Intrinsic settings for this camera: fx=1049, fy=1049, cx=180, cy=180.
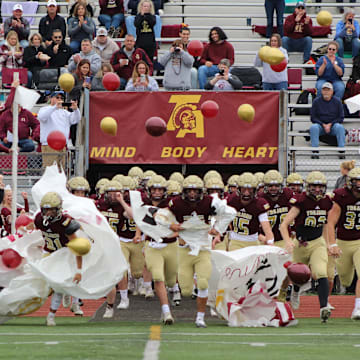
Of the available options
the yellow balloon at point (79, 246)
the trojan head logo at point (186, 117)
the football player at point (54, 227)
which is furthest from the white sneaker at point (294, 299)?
the trojan head logo at point (186, 117)

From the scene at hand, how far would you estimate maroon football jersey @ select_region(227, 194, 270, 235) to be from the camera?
12.1 m

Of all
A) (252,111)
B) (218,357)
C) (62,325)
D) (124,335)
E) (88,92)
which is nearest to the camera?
(218,357)

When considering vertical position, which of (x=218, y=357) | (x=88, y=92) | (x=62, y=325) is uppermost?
(x=88, y=92)

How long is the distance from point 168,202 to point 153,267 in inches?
32.9

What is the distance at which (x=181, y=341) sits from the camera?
918 centimetres

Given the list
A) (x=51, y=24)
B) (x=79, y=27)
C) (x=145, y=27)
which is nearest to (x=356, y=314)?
(x=145, y=27)

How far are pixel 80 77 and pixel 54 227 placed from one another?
6668 millimetres

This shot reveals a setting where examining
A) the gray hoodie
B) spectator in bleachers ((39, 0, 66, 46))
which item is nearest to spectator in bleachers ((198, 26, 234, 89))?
the gray hoodie

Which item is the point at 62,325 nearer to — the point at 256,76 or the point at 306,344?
the point at 306,344

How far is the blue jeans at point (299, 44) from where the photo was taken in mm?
20406

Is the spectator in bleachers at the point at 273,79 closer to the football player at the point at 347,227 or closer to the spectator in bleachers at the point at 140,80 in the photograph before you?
the spectator in bleachers at the point at 140,80

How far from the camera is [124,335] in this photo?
31.6 feet

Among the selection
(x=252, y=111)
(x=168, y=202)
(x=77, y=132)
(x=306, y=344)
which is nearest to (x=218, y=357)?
(x=306, y=344)

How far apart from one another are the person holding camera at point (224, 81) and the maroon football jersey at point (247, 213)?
205 inches
